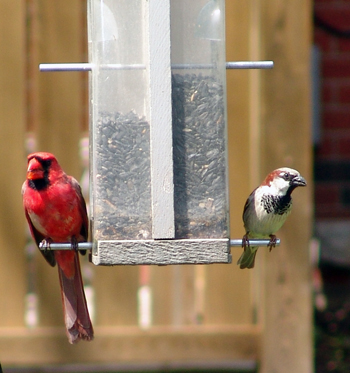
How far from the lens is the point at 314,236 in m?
5.17

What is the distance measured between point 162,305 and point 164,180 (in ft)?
6.18

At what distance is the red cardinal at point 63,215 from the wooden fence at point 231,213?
971 millimetres

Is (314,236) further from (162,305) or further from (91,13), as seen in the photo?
(91,13)

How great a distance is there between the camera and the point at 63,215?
10.2ft

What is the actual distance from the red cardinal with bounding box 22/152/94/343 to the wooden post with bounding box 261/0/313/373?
131cm

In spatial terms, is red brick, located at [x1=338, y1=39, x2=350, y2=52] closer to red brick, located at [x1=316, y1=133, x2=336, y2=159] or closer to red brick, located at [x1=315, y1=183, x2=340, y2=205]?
red brick, located at [x1=316, y1=133, x2=336, y2=159]

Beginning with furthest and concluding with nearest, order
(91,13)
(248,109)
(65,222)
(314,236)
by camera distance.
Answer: (314,236) < (248,109) < (65,222) < (91,13)

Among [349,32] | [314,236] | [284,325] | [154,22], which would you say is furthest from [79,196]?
[349,32]

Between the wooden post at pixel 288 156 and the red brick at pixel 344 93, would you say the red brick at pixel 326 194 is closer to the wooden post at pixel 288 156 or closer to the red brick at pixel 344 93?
the red brick at pixel 344 93

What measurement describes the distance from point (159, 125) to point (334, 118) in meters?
2.98

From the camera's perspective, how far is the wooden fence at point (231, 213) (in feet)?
13.3

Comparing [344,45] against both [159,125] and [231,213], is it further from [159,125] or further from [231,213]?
[159,125]

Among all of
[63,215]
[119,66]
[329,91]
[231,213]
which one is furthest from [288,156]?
[119,66]

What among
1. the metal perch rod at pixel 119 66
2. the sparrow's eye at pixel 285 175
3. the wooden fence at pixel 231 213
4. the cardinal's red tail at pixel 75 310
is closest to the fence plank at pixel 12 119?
the wooden fence at pixel 231 213
